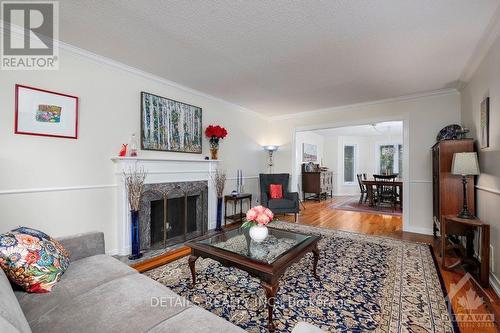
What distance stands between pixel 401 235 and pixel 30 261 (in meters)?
4.69

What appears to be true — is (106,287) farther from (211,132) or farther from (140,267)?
(211,132)

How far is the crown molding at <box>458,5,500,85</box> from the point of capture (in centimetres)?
210

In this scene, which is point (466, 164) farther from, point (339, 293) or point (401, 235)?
point (339, 293)

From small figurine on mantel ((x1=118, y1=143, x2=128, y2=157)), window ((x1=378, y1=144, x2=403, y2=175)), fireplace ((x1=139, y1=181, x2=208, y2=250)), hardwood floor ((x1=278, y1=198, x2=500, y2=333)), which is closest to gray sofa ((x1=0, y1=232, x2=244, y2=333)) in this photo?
fireplace ((x1=139, y1=181, x2=208, y2=250))

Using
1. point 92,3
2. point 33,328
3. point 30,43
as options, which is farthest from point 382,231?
point 30,43

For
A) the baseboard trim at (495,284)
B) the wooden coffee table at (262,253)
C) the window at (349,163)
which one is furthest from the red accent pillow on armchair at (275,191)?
the window at (349,163)

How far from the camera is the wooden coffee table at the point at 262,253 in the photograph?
5.46ft

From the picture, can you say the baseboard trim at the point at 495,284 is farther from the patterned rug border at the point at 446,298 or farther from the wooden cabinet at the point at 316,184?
the wooden cabinet at the point at 316,184

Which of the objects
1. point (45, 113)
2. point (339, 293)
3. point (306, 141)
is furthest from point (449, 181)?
point (306, 141)

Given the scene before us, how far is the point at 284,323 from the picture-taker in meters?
1.68

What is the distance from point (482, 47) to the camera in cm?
249

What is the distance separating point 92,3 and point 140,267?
2646 mm

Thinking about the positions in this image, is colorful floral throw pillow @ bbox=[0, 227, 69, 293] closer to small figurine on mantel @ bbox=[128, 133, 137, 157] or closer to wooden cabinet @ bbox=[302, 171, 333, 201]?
small figurine on mantel @ bbox=[128, 133, 137, 157]

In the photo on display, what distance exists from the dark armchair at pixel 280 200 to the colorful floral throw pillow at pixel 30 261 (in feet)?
11.7
